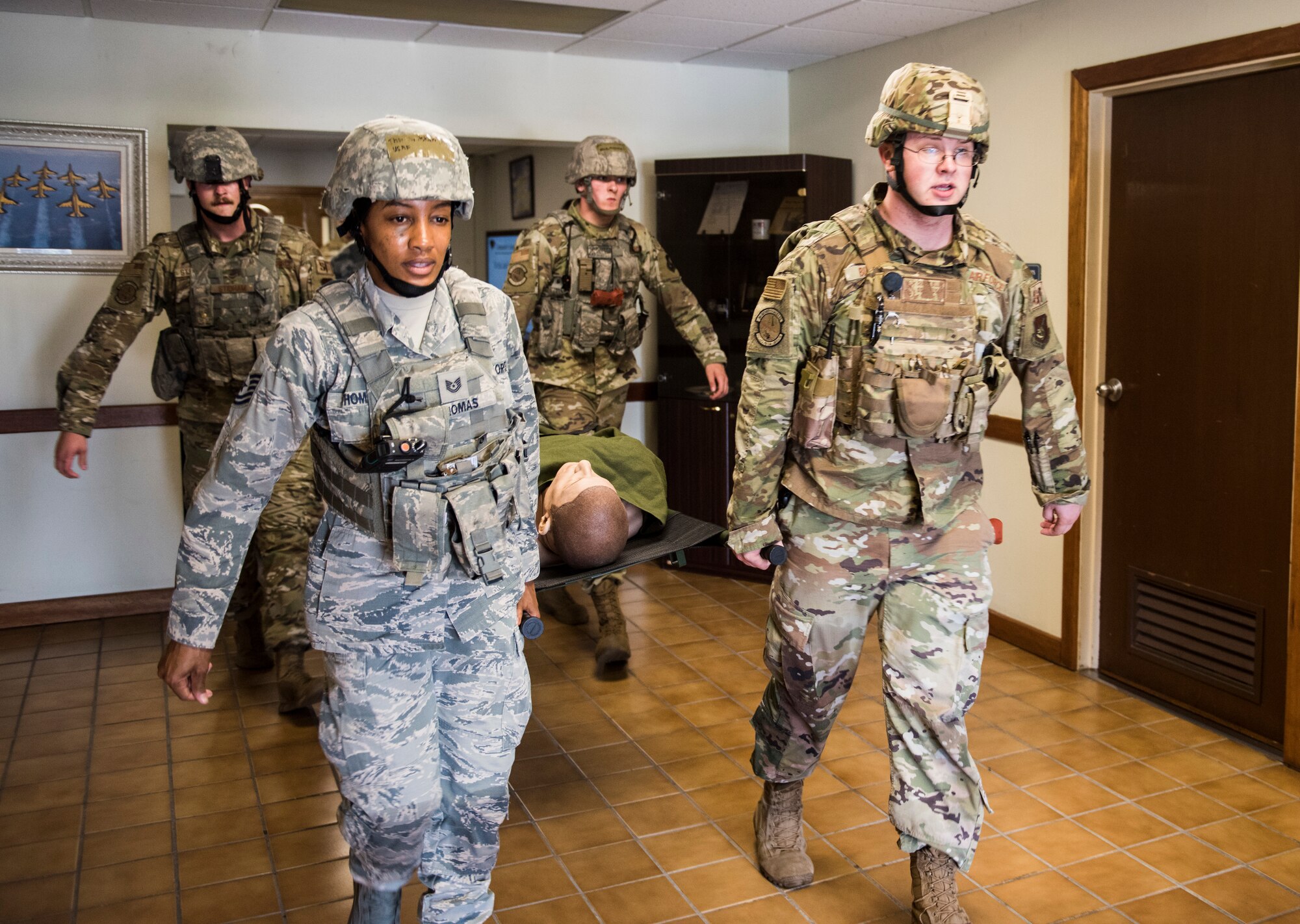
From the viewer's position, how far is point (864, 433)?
255cm

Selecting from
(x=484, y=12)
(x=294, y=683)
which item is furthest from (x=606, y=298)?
(x=294, y=683)

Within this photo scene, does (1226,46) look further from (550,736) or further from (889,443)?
(550,736)

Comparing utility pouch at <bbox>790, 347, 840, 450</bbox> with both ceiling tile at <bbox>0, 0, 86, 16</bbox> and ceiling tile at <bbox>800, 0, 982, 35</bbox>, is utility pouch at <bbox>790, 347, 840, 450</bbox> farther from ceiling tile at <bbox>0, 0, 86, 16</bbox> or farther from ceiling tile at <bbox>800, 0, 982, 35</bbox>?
ceiling tile at <bbox>0, 0, 86, 16</bbox>

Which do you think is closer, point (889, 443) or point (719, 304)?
point (889, 443)

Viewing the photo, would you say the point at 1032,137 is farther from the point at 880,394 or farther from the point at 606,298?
the point at 880,394

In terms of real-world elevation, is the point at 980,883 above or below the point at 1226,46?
below

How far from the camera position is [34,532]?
504 centimetres

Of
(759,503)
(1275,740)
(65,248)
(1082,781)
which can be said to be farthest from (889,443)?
(65,248)

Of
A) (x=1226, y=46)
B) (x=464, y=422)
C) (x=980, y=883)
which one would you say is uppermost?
(x=1226, y=46)

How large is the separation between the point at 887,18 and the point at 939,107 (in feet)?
8.61

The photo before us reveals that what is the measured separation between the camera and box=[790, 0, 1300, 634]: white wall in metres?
4.05

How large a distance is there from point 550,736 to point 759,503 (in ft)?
4.93

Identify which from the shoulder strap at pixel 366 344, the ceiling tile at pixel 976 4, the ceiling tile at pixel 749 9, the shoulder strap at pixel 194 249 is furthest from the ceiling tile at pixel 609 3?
the shoulder strap at pixel 366 344

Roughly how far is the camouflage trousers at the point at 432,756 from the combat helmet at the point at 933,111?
1.27 meters
